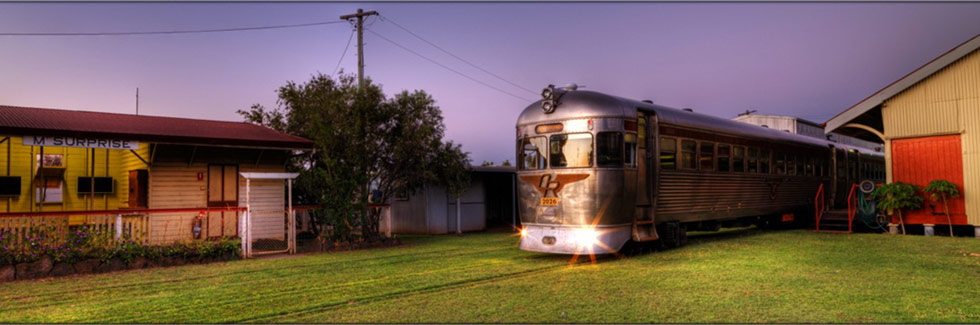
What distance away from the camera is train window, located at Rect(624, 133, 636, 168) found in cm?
1128

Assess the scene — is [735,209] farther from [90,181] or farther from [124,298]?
[90,181]

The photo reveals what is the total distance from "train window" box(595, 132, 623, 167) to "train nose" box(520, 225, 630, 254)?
1.14 m

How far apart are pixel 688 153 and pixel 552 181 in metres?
3.31

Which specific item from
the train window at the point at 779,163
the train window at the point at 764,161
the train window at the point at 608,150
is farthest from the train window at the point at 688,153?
the train window at the point at 779,163

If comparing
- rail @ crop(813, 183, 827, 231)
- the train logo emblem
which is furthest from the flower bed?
rail @ crop(813, 183, 827, 231)

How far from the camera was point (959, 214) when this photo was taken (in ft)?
48.0

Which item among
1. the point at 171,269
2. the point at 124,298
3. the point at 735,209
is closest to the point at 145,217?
the point at 171,269

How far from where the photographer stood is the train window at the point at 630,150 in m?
11.3

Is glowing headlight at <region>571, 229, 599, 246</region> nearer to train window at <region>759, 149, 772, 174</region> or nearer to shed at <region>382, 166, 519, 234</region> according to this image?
train window at <region>759, 149, 772, 174</region>

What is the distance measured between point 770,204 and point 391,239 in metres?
9.72

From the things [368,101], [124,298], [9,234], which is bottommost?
[124,298]

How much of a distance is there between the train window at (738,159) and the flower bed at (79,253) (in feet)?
37.0

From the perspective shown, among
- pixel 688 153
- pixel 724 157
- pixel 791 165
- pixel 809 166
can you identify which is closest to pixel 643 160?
pixel 688 153

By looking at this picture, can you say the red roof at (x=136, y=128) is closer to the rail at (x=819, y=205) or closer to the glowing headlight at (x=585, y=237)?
the glowing headlight at (x=585, y=237)
